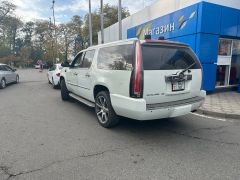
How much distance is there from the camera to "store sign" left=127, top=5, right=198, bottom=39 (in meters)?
8.30

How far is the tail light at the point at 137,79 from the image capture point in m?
3.46

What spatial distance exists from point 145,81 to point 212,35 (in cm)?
630

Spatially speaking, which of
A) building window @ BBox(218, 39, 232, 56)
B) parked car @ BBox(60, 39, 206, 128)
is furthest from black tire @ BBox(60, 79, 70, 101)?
building window @ BBox(218, 39, 232, 56)

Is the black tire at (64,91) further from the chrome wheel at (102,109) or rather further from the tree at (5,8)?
the tree at (5,8)

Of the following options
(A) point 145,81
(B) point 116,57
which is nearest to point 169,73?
(A) point 145,81

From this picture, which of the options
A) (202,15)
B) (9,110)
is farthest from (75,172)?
(202,15)

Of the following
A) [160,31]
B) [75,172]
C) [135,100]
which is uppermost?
[160,31]

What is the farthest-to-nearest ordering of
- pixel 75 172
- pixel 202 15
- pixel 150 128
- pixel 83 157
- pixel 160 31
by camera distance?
pixel 160 31, pixel 202 15, pixel 150 128, pixel 83 157, pixel 75 172

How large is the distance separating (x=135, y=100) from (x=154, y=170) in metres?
1.21

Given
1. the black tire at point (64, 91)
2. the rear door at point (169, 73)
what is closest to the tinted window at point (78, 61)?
the black tire at point (64, 91)

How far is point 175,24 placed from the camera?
9422 mm

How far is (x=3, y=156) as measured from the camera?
10.7 ft

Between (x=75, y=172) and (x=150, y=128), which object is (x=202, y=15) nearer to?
(x=150, y=128)

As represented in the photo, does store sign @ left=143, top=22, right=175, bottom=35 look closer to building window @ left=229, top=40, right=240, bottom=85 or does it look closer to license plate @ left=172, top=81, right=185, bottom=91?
building window @ left=229, top=40, right=240, bottom=85
